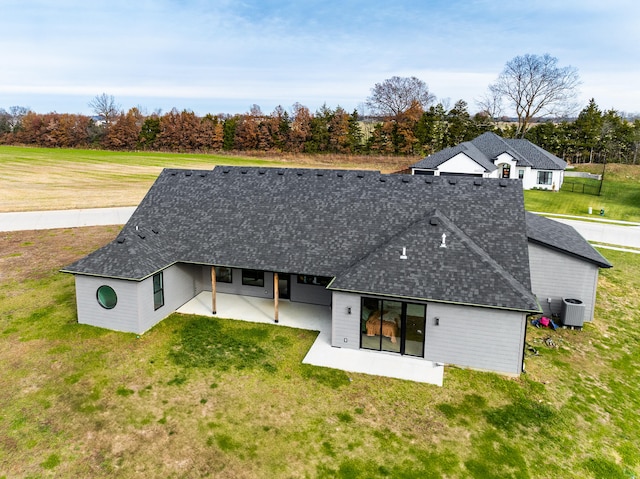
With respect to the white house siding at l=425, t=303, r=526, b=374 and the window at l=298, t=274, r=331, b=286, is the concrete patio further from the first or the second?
the window at l=298, t=274, r=331, b=286

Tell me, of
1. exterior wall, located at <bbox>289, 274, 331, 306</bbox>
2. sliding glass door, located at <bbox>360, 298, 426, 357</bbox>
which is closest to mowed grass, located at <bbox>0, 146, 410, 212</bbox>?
exterior wall, located at <bbox>289, 274, 331, 306</bbox>

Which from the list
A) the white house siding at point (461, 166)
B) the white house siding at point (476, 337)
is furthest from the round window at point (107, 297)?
the white house siding at point (461, 166)

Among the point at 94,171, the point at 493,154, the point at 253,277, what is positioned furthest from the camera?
the point at 94,171

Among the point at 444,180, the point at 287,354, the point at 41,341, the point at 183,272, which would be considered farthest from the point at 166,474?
the point at 444,180

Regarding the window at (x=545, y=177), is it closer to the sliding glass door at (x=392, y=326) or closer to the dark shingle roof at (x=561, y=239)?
the dark shingle roof at (x=561, y=239)

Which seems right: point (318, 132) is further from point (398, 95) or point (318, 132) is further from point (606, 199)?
point (606, 199)

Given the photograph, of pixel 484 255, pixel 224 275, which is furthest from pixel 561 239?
pixel 224 275

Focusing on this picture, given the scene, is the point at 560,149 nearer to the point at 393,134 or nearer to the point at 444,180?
the point at 393,134
